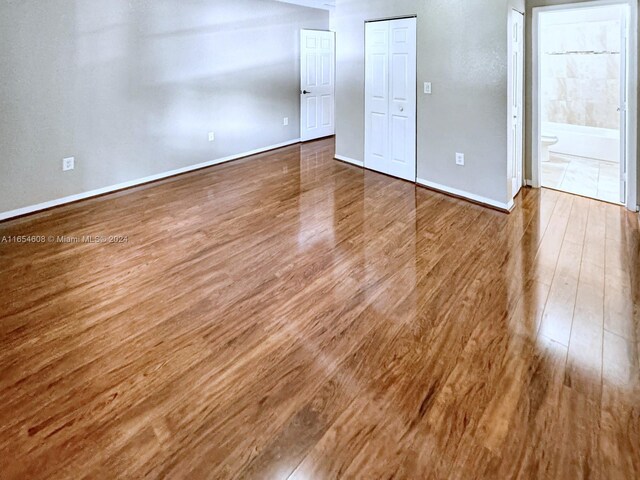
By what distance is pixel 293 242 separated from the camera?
12.1 feet

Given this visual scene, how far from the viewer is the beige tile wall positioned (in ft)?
20.8

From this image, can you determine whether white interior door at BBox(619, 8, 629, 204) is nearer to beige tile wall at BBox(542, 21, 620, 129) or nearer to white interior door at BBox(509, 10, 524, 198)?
white interior door at BBox(509, 10, 524, 198)

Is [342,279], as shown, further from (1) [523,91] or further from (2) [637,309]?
(1) [523,91]

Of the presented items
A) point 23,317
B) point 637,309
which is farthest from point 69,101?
point 637,309

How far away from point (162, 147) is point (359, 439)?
488cm

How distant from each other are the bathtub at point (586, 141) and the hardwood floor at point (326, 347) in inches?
98.3

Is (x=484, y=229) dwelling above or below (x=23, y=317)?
above

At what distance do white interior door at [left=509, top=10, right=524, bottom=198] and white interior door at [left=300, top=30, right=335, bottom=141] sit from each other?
4.13 m

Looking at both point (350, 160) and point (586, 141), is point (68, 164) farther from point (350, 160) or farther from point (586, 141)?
point (586, 141)

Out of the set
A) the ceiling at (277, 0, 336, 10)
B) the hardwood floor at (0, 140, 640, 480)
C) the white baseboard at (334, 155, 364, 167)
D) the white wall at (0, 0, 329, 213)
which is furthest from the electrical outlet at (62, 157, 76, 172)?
the ceiling at (277, 0, 336, 10)

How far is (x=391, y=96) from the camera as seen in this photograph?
17.4 feet

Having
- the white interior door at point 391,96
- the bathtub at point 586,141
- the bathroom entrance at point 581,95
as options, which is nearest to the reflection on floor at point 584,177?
the bathroom entrance at point 581,95

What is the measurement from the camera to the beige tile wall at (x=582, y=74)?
250 inches

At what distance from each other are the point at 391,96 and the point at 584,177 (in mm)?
2562
